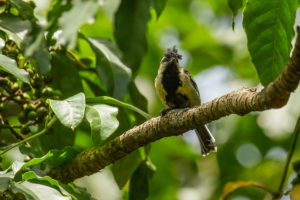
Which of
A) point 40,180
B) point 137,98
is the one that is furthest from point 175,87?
point 40,180

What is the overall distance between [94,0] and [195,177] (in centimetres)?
396

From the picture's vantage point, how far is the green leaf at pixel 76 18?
1132 mm

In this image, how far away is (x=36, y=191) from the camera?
1.89 metres

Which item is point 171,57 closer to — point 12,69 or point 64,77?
point 64,77

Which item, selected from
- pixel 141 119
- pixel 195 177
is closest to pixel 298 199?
pixel 141 119

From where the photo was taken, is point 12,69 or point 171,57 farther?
point 171,57

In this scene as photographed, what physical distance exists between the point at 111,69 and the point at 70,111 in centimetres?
67

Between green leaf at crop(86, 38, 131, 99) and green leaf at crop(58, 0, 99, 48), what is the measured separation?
1.47 metres

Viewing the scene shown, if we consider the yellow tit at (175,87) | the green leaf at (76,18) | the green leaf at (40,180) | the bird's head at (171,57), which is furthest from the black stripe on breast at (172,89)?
the green leaf at (76,18)

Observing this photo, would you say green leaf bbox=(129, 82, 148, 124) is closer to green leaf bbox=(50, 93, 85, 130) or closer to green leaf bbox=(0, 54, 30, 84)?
green leaf bbox=(50, 93, 85, 130)

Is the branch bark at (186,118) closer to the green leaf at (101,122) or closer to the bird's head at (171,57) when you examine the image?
the green leaf at (101,122)

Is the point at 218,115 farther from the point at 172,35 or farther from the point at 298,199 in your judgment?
the point at 172,35

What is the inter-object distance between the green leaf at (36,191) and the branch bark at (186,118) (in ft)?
1.90

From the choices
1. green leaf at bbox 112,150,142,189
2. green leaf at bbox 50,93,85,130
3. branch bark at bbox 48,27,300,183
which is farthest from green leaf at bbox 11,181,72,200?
green leaf at bbox 112,150,142,189
